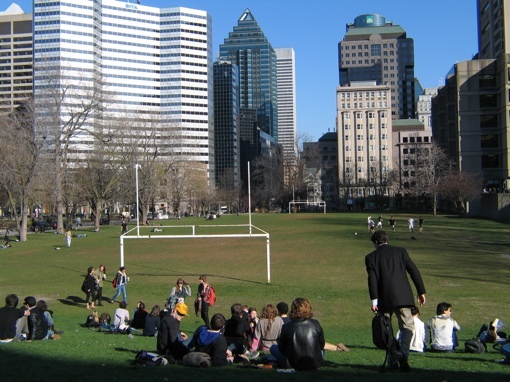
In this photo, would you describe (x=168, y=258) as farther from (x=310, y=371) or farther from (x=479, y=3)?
(x=479, y=3)

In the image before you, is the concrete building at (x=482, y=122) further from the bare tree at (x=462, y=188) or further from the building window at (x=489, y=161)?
the bare tree at (x=462, y=188)

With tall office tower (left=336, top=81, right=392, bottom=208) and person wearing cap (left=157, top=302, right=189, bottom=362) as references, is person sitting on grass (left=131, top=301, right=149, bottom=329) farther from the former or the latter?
tall office tower (left=336, top=81, right=392, bottom=208)

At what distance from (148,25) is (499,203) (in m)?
148

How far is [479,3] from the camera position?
422ft

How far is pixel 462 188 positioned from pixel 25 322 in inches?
3083

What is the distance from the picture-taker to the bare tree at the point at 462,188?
8238 cm

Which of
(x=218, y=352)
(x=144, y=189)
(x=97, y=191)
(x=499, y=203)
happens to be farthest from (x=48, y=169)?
(x=499, y=203)

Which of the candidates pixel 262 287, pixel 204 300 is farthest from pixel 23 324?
pixel 262 287

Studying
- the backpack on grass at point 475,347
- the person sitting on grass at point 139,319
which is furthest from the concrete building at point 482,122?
the backpack on grass at point 475,347

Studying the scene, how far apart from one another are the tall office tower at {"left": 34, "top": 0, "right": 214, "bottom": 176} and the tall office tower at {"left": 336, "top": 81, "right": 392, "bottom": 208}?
44697 mm

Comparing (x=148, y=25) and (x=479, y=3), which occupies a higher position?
(x=148, y=25)

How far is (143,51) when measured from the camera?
188875 millimetres

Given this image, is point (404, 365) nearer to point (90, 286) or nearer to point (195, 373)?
point (195, 373)

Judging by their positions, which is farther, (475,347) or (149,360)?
(475,347)
